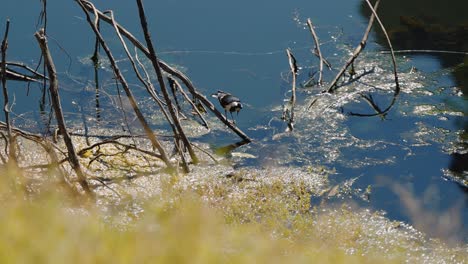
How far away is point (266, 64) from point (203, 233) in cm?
408

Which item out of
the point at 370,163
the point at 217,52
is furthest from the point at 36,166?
the point at 217,52

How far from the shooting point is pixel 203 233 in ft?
6.53

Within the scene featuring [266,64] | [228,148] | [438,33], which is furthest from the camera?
[438,33]

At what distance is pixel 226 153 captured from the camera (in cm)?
485

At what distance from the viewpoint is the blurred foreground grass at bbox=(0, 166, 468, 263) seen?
1822mm

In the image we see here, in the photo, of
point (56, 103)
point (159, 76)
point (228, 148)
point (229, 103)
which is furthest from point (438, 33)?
point (56, 103)

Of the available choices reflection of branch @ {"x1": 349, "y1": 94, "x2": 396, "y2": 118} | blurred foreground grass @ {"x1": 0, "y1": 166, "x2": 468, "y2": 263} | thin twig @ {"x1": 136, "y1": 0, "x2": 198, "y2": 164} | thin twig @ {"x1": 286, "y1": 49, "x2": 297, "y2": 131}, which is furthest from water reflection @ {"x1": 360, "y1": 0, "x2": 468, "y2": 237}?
thin twig @ {"x1": 136, "y1": 0, "x2": 198, "y2": 164}

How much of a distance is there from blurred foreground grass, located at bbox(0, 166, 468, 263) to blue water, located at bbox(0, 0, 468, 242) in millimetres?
306

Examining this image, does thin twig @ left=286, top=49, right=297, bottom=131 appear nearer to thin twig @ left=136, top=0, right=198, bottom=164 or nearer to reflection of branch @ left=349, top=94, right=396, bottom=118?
reflection of branch @ left=349, top=94, right=396, bottom=118

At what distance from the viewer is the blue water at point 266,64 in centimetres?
466

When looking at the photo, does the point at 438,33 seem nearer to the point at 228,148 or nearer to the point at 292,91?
the point at 292,91

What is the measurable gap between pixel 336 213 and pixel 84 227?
236 centimetres

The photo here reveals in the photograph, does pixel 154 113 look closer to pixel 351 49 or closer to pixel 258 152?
pixel 258 152

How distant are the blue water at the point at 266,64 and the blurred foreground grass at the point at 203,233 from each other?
306 mm
